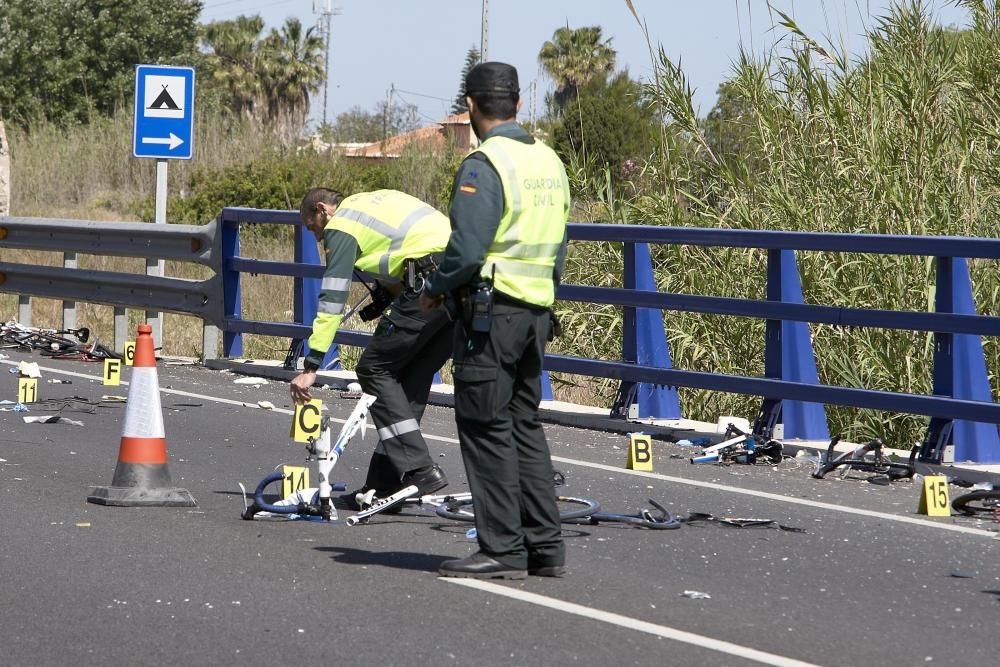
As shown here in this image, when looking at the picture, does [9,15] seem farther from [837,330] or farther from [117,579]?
[117,579]

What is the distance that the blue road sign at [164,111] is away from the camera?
16.0 meters

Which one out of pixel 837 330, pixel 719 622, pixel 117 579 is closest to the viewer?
pixel 719 622

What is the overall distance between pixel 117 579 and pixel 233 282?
8.11 metres

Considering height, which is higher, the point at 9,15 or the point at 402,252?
the point at 9,15

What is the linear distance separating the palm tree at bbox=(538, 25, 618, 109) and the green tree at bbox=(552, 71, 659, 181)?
43649 millimetres

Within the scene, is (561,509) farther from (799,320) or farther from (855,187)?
(855,187)

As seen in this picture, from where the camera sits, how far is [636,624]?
5531mm

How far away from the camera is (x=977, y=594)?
20.4ft

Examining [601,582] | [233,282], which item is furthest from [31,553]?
[233,282]

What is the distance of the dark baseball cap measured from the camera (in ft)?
19.9

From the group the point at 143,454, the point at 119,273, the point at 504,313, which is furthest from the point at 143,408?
the point at 119,273

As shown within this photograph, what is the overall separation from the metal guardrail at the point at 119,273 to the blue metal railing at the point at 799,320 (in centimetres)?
415

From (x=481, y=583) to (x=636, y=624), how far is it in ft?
2.63

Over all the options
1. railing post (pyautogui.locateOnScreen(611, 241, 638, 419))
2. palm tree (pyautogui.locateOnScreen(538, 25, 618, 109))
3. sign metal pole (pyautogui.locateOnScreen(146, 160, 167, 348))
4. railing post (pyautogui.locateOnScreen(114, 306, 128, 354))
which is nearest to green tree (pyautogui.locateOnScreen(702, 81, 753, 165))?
railing post (pyautogui.locateOnScreen(611, 241, 638, 419))
